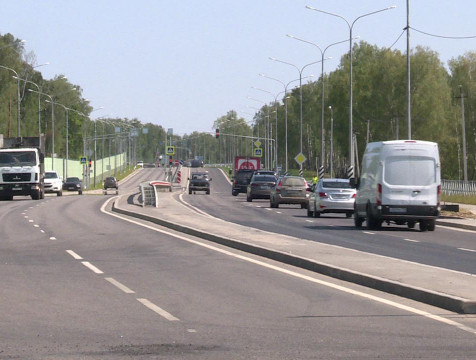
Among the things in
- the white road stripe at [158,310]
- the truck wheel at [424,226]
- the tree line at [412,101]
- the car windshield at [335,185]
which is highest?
the tree line at [412,101]

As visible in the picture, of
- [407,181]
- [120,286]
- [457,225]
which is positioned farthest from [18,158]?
[120,286]

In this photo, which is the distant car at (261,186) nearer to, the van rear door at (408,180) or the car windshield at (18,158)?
the car windshield at (18,158)

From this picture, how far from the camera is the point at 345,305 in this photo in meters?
12.7

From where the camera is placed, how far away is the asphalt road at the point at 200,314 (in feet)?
30.9

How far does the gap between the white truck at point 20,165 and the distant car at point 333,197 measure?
71.6 ft

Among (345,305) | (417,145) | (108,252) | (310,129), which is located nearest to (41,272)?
(108,252)

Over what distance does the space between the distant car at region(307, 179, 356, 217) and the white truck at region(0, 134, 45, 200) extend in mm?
21824

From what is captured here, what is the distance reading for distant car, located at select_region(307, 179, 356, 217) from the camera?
3997 cm

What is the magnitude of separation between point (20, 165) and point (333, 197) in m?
22.8

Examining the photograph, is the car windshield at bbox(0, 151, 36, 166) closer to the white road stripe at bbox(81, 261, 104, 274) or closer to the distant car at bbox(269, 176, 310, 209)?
the distant car at bbox(269, 176, 310, 209)

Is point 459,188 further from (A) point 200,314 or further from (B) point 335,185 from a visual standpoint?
(A) point 200,314

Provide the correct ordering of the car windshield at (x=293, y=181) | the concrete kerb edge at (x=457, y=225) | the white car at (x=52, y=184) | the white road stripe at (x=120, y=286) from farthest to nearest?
the white car at (x=52, y=184), the car windshield at (x=293, y=181), the concrete kerb edge at (x=457, y=225), the white road stripe at (x=120, y=286)

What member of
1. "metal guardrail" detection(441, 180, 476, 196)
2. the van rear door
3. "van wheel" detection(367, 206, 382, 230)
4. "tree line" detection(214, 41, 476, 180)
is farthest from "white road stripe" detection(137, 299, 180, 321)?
"tree line" detection(214, 41, 476, 180)

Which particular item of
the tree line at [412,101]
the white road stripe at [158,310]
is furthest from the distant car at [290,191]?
the tree line at [412,101]
